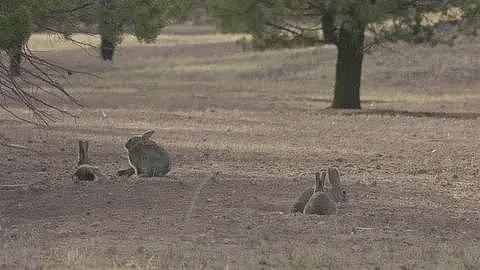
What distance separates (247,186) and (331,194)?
1.74 m

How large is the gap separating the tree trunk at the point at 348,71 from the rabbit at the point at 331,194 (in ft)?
51.6

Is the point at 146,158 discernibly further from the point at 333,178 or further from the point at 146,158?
the point at 333,178

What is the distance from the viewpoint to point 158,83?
41188 mm

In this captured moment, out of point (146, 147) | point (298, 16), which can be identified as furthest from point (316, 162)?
point (298, 16)

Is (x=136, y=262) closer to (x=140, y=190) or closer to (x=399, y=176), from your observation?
(x=140, y=190)

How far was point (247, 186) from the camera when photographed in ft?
48.1

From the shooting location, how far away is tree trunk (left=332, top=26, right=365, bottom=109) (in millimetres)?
29562

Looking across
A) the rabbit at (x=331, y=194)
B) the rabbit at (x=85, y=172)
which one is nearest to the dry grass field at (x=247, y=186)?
the rabbit at (x=331, y=194)

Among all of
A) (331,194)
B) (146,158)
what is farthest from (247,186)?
(331,194)

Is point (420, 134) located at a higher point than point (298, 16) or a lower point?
lower

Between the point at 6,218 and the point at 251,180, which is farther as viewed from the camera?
the point at 251,180

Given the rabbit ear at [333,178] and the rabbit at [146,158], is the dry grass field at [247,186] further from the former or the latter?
the rabbit ear at [333,178]

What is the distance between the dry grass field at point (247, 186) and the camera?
1045cm

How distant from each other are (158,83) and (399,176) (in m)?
25.2
